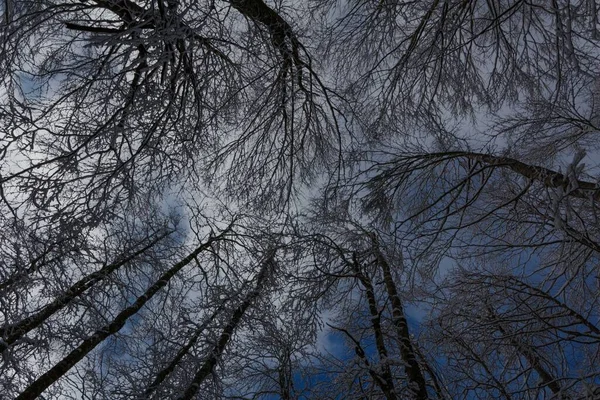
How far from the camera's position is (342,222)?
6195 mm

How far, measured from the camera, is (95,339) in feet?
19.1

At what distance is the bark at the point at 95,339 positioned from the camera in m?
4.87

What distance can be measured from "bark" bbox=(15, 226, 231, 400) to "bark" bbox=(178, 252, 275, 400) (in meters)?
1.53

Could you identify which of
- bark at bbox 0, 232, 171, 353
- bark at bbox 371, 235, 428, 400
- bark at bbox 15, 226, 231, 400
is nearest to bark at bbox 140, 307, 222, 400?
bark at bbox 15, 226, 231, 400

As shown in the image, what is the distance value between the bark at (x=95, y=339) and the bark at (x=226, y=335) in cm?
153

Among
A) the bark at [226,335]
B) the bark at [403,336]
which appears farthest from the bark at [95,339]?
the bark at [403,336]

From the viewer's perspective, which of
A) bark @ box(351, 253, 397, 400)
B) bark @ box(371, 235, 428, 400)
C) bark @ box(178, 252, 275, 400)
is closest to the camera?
bark @ box(351, 253, 397, 400)

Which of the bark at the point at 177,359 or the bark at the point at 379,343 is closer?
the bark at the point at 379,343

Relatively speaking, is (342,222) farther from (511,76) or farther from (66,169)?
(66,169)

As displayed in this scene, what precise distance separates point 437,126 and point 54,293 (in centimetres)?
519

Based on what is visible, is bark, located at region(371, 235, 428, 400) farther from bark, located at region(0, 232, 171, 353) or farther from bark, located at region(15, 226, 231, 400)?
bark, located at region(15, 226, 231, 400)

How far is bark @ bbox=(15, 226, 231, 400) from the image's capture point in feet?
16.0

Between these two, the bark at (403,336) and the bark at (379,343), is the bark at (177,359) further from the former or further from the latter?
the bark at (403,336)

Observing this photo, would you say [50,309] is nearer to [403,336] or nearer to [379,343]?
[379,343]
